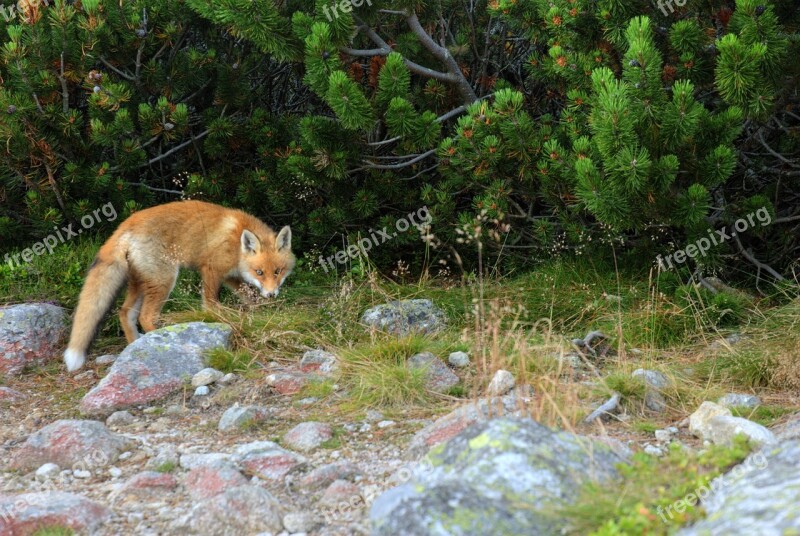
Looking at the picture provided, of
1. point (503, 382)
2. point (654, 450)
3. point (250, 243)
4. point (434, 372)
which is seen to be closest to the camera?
point (654, 450)

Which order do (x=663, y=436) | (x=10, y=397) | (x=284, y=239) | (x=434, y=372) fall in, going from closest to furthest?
(x=663, y=436) < (x=434, y=372) < (x=10, y=397) < (x=284, y=239)

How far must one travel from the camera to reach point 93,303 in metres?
6.02

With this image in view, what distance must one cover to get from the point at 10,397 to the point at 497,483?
402cm

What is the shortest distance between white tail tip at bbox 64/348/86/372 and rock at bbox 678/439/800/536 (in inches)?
173

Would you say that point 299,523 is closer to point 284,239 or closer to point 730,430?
point 730,430

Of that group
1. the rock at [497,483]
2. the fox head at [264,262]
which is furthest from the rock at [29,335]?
the rock at [497,483]

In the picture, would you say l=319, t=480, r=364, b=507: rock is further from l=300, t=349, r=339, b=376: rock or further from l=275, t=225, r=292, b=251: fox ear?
l=275, t=225, r=292, b=251: fox ear

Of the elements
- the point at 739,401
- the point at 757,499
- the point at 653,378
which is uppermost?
the point at 757,499

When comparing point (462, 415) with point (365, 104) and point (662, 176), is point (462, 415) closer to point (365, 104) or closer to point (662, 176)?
point (662, 176)

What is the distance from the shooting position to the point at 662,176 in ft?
17.8

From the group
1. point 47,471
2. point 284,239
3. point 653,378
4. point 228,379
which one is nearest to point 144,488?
point 47,471

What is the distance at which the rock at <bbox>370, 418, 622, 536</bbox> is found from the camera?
256 cm

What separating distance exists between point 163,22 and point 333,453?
474 centimetres

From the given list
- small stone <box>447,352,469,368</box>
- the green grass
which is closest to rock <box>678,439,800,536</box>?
the green grass
